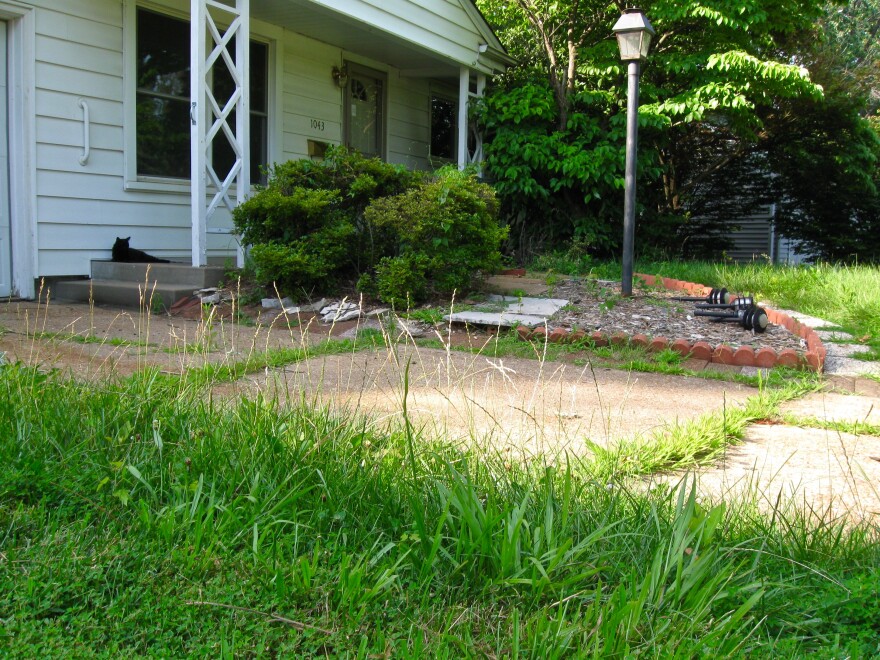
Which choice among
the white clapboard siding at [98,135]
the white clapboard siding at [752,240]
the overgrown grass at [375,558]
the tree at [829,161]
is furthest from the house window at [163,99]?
the white clapboard siding at [752,240]

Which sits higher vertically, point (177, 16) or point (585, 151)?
point (177, 16)

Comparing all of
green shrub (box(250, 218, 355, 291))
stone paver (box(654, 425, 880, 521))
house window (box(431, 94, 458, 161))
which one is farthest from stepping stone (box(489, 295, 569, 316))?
house window (box(431, 94, 458, 161))

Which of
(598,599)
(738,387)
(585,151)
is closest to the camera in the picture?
(598,599)

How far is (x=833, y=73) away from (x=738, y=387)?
13.8 metres

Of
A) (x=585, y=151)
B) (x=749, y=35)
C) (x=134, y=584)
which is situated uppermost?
(x=749, y=35)

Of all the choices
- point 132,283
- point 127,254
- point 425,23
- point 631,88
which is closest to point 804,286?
point 631,88

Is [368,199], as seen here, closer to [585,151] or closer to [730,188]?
[585,151]

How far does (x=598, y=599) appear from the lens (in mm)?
1828

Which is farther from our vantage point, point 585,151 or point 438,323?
point 585,151

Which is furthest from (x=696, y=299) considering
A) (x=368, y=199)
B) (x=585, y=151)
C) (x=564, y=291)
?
(x=585, y=151)

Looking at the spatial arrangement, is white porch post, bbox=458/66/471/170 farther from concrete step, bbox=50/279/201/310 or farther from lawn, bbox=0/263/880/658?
lawn, bbox=0/263/880/658

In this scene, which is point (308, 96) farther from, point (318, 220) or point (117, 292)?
point (117, 292)

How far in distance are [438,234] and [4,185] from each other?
143 inches

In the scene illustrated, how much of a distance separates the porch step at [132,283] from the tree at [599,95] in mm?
5170
